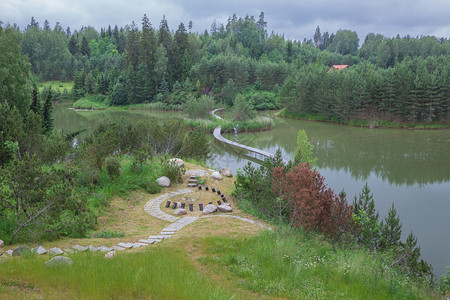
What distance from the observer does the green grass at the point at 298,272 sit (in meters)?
4.79

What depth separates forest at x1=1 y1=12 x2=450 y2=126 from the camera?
36562mm

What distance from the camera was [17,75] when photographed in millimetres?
22672

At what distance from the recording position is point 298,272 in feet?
16.9

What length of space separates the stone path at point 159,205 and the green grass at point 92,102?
48.8 metres

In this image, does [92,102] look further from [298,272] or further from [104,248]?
[298,272]

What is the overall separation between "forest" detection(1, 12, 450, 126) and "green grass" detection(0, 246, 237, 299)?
24115 millimetres

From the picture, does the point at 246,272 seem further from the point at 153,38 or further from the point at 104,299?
the point at 153,38

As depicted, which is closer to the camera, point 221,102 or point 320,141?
point 320,141

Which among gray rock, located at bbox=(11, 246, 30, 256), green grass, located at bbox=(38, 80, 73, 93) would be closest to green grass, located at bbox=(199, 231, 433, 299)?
gray rock, located at bbox=(11, 246, 30, 256)

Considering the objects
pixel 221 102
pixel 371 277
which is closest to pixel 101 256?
pixel 371 277

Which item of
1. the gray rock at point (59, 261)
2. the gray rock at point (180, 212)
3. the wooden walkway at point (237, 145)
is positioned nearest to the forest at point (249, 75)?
the wooden walkway at point (237, 145)

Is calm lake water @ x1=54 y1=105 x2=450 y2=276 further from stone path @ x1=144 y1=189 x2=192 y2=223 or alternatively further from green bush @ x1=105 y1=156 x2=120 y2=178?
green bush @ x1=105 y1=156 x2=120 y2=178

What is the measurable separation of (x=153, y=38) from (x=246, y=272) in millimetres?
59324

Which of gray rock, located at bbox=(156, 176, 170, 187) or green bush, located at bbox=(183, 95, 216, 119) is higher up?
green bush, located at bbox=(183, 95, 216, 119)
